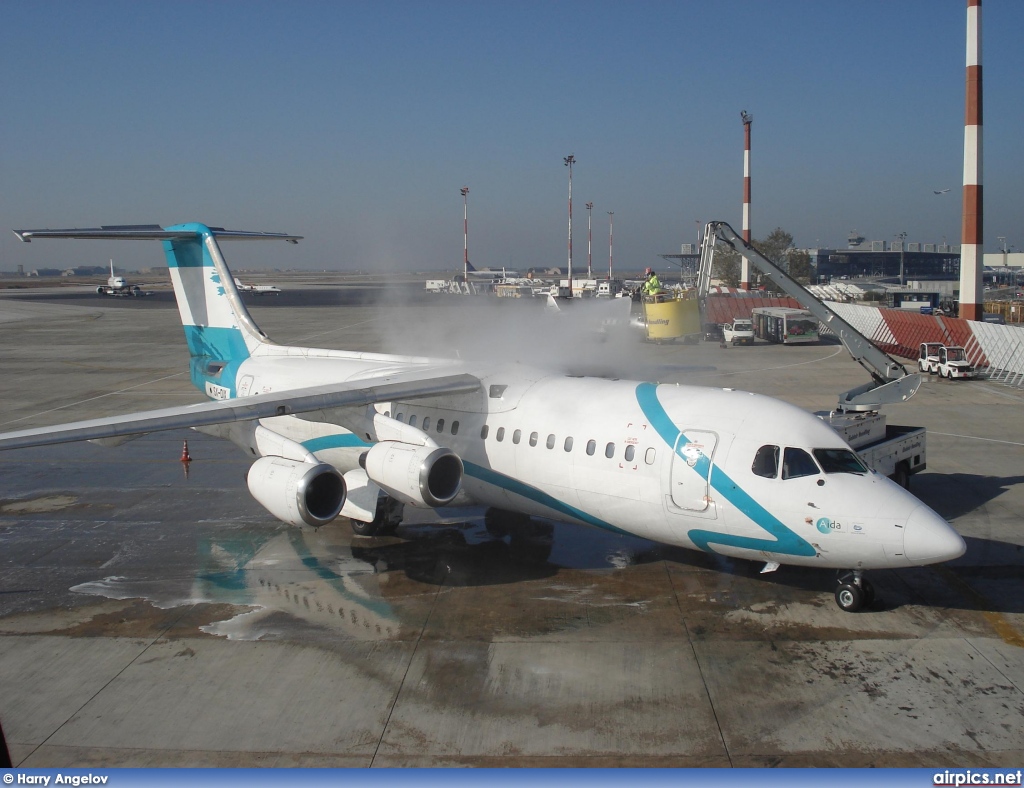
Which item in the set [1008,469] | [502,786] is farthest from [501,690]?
[1008,469]

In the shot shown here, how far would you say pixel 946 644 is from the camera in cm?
1099

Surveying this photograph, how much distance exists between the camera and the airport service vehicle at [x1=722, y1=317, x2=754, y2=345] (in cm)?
4797

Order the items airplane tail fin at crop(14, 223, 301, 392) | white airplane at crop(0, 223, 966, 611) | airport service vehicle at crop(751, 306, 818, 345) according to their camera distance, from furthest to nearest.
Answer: airport service vehicle at crop(751, 306, 818, 345) < airplane tail fin at crop(14, 223, 301, 392) < white airplane at crop(0, 223, 966, 611)

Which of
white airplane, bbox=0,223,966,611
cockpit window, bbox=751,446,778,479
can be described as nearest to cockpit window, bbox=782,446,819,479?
white airplane, bbox=0,223,966,611

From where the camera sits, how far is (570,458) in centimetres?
1351

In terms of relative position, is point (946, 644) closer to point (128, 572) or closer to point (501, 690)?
point (501, 690)

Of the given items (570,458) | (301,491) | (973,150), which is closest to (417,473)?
(301,491)

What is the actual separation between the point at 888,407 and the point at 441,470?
18373 mm

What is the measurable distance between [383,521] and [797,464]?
24.7ft

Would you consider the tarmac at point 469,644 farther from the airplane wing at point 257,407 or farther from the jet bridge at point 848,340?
the airplane wing at point 257,407

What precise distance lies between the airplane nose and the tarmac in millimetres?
1188

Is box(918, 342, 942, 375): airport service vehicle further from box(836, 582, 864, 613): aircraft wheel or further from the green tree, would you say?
the green tree

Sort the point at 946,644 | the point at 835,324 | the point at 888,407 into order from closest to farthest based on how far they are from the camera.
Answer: the point at 946,644 → the point at 835,324 → the point at 888,407

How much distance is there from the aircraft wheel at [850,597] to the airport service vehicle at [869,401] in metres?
2.64
